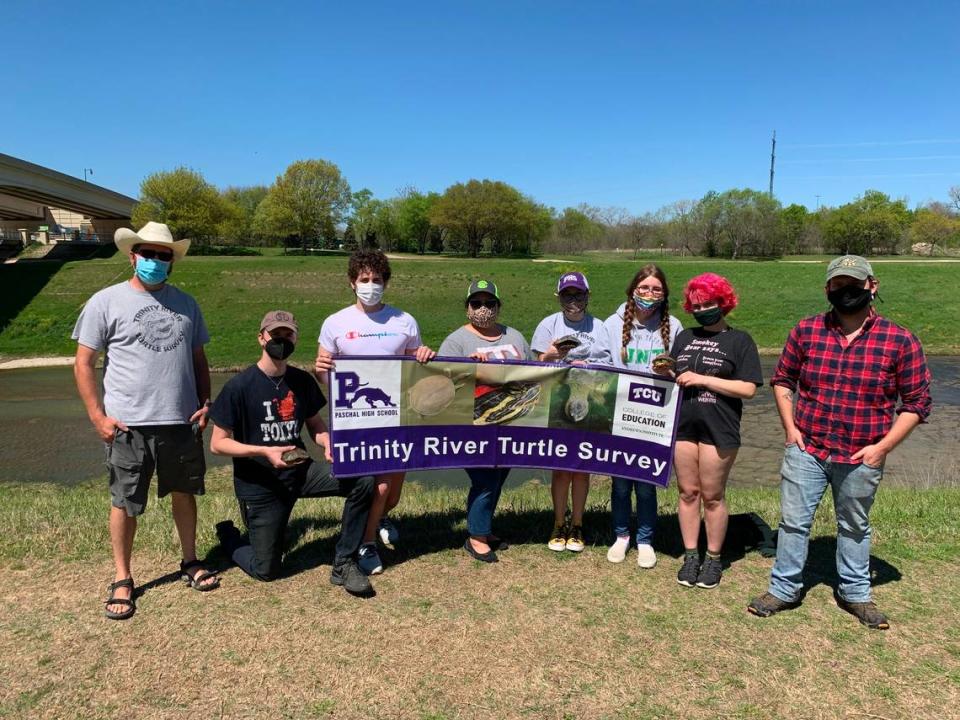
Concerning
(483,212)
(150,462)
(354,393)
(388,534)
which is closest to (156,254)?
(150,462)

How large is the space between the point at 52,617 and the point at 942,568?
6.40 metres

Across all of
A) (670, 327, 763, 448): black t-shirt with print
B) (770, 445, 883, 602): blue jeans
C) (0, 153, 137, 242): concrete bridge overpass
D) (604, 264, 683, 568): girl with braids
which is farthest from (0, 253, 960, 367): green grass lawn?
(770, 445, 883, 602): blue jeans

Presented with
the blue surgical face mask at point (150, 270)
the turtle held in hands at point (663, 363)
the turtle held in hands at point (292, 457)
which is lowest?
the turtle held in hands at point (292, 457)

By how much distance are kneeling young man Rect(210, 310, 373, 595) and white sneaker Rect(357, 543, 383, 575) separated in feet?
0.32

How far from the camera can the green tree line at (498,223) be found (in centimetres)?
6294

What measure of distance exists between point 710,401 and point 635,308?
93cm

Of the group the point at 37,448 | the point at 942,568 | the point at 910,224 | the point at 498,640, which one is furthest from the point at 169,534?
the point at 910,224

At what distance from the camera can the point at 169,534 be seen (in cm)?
536

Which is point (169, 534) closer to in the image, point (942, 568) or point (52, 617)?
point (52, 617)

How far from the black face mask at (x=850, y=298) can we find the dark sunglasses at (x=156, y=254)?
4.49m

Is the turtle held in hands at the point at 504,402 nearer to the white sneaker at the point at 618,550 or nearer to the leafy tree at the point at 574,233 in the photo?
the white sneaker at the point at 618,550

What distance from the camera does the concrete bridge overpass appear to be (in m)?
42.9

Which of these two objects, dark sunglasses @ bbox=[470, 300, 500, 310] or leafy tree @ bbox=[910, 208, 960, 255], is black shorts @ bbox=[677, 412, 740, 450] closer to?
dark sunglasses @ bbox=[470, 300, 500, 310]

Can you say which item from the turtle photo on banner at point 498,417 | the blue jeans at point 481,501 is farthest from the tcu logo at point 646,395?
the blue jeans at point 481,501
